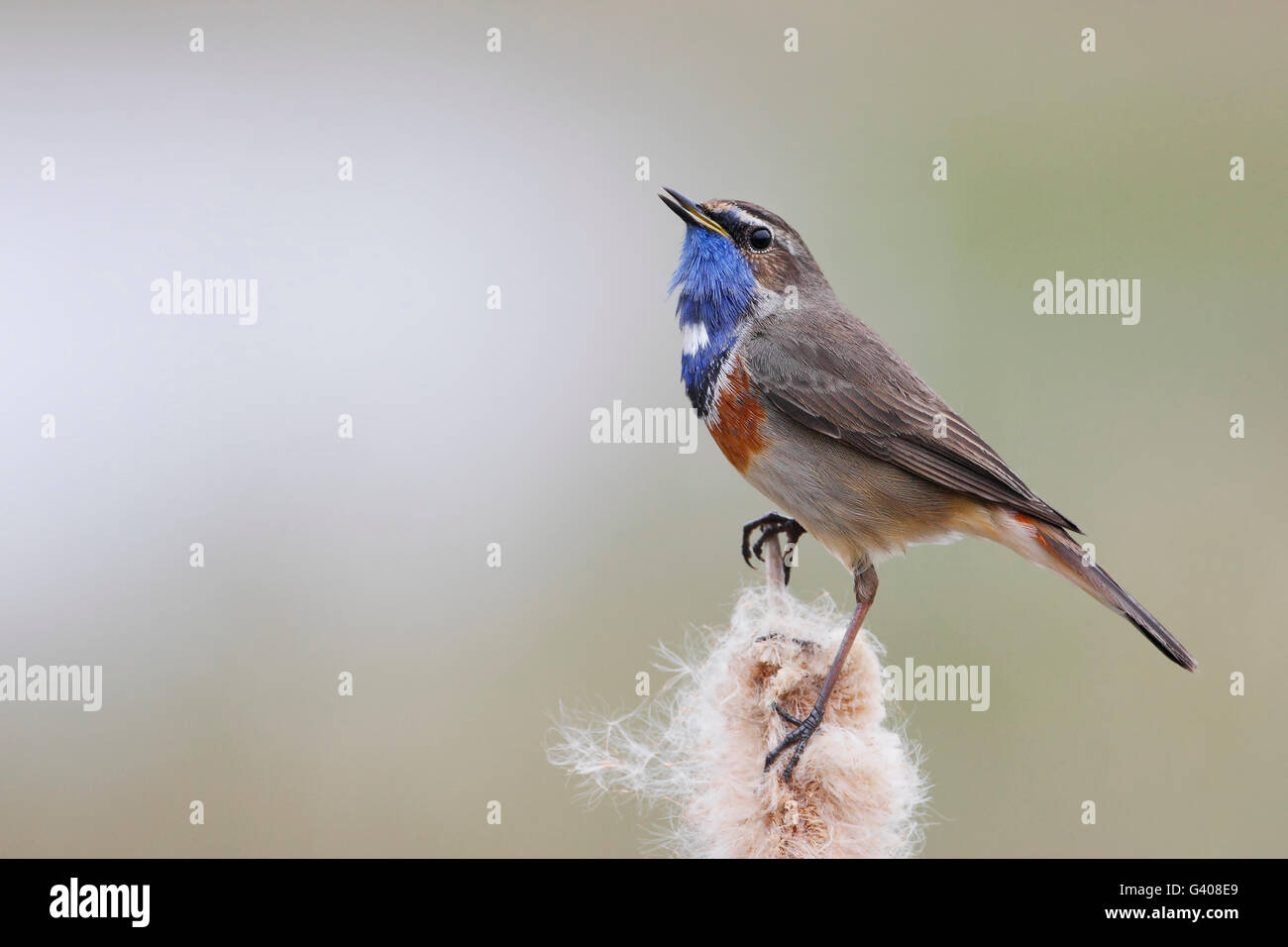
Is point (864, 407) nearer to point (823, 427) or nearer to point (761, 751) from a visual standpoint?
point (823, 427)

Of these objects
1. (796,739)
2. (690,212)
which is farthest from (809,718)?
(690,212)

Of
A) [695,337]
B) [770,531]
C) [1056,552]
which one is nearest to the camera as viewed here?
[1056,552]

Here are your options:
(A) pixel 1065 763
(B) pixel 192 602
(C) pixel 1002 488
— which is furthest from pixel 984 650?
(B) pixel 192 602

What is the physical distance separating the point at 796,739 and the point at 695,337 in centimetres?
188

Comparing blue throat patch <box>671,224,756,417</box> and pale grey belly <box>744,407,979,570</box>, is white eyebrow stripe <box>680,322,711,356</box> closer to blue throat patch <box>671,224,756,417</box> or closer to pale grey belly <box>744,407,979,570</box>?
blue throat patch <box>671,224,756,417</box>

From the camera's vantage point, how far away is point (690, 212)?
16.1 ft

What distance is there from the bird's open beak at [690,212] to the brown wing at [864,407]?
44cm

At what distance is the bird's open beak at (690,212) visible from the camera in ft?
16.0

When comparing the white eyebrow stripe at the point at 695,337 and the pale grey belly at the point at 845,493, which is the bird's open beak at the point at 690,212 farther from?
the pale grey belly at the point at 845,493

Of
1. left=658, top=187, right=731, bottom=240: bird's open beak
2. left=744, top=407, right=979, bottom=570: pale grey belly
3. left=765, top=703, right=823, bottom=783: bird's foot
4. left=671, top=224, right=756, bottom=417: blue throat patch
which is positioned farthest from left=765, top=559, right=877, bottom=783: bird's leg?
left=658, top=187, right=731, bottom=240: bird's open beak

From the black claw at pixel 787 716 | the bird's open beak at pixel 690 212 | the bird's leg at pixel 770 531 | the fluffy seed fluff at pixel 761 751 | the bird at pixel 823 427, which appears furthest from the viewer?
the bird's leg at pixel 770 531

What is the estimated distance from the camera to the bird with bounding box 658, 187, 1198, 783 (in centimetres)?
498

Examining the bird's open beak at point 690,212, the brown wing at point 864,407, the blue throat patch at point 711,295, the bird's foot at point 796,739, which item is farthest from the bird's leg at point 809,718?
the bird's open beak at point 690,212

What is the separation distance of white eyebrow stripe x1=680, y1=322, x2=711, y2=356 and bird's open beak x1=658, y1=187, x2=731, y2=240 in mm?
393
